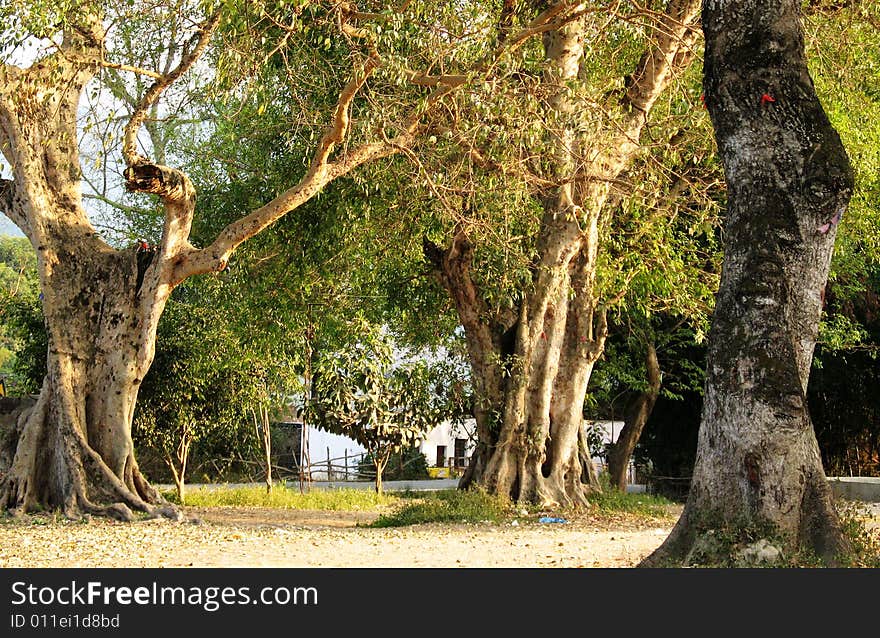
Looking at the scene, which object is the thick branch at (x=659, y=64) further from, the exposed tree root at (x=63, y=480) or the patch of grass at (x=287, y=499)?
the patch of grass at (x=287, y=499)

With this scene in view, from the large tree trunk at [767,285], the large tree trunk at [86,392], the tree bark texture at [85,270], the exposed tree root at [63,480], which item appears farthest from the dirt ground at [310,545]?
the large tree trunk at [767,285]

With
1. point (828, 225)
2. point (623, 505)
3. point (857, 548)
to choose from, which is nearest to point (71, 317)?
point (623, 505)

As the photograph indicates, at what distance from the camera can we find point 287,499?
1795 centimetres

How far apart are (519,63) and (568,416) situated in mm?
6355

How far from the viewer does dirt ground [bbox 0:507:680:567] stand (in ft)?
25.9

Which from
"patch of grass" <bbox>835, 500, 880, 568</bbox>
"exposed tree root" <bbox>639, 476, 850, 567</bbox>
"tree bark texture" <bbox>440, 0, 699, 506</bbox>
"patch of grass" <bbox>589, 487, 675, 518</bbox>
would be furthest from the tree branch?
"patch of grass" <bbox>589, 487, 675, 518</bbox>

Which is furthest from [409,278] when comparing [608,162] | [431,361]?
[608,162]

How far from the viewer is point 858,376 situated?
65.9ft

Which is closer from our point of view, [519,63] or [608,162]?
[519,63]

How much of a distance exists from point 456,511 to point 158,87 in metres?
6.14

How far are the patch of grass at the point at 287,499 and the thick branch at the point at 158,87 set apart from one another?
26.2 feet

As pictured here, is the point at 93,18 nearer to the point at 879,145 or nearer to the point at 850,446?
the point at 879,145

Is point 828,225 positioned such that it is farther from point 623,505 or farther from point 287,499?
point 287,499

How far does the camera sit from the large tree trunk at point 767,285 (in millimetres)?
6641
